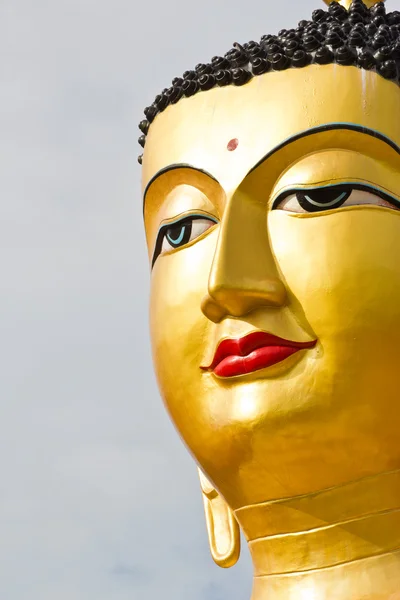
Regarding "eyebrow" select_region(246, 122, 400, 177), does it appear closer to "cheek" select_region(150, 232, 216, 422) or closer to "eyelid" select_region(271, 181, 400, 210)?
"eyelid" select_region(271, 181, 400, 210)

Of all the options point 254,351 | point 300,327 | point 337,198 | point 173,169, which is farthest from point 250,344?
point 173,169

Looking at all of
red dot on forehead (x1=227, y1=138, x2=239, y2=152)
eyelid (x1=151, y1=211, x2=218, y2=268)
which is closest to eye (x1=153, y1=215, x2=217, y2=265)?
eyelid (x1=151, y1=211, x2=218, y2=268)

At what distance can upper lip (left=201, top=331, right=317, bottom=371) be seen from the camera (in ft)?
24.9

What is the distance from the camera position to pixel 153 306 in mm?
8344

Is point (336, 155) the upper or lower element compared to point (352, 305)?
upper

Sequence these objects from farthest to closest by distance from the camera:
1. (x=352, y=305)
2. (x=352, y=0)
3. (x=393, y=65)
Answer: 1. (x=352, y=0)
2. (x=393, y=65)
3. (x=352, y=305)

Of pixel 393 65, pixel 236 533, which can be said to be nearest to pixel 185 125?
pixel 393 65

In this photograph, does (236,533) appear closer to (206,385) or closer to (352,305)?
(206,385)

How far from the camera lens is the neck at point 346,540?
7516 millimetres

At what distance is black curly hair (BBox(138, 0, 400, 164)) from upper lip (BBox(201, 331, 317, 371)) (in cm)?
156

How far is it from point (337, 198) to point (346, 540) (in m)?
1.85

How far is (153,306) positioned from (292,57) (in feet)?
5.41

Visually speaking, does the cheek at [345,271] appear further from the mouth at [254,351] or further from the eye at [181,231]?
the eye at [181,231]

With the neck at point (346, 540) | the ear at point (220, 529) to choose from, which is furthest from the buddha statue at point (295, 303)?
the ear at point (220, 529)
